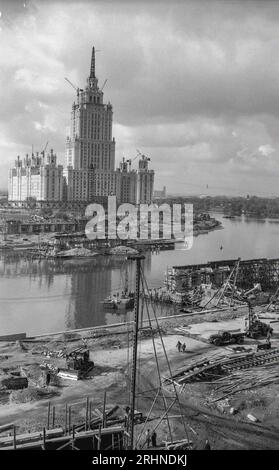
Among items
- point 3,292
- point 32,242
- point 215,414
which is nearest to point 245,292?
point 3,292

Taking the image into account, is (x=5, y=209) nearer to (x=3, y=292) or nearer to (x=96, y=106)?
(x=96, y=106)

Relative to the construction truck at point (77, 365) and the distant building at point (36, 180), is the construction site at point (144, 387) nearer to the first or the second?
the construction truck at point (77, 365)

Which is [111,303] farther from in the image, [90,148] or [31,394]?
[90,148]

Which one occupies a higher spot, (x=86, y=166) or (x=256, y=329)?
(x=86, y=166)

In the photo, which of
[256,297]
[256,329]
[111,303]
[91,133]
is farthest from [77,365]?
[91,133]

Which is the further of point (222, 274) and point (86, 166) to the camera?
point (86, 166)

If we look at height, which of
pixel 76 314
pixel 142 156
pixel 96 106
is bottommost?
pixel 76 314

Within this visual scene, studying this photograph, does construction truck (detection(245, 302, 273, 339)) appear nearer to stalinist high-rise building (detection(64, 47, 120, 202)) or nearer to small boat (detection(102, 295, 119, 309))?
small boat (detection(102, 295, 119, 309))
